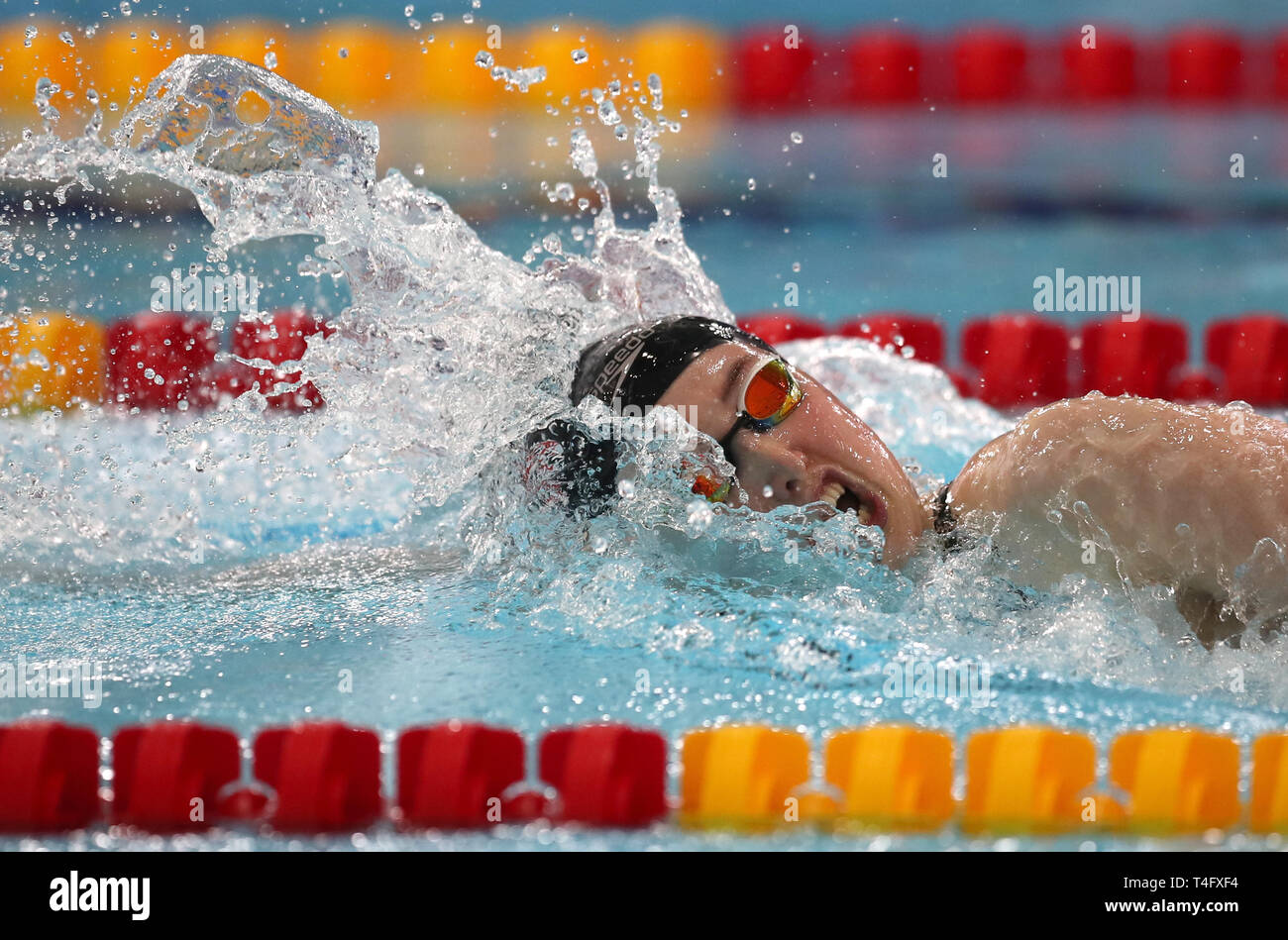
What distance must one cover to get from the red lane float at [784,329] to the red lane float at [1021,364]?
0.43 m

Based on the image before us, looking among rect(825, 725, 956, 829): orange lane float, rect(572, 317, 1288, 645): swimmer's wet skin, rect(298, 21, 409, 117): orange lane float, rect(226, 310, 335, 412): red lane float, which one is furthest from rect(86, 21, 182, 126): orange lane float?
rect(825, 725, 956, 829): orange lane float

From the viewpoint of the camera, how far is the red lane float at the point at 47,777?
62.4 inches

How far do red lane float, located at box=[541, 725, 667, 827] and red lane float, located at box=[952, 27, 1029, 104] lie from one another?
4.30 metres

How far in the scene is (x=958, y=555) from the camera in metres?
1.92

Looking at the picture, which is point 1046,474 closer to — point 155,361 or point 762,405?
point 762,405

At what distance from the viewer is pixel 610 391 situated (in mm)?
1996

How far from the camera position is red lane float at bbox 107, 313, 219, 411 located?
369cm

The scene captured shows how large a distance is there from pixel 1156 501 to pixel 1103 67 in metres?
3.93

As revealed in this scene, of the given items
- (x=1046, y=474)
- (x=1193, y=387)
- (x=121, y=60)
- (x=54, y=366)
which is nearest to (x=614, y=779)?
(x=1046, y=474)

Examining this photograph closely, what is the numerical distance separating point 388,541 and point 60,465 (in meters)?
0.74

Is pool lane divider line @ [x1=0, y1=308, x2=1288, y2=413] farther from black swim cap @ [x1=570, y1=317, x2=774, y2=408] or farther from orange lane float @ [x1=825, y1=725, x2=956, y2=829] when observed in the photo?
orange lane float @ [x1=825, y1=725, x2=956, y2=829]

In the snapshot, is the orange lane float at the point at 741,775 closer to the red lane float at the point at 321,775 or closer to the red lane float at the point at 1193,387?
the red lane float at the point at 321,775
